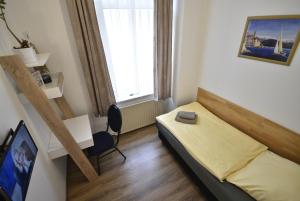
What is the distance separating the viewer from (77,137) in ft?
5.84

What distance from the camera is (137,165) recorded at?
86.9 inches

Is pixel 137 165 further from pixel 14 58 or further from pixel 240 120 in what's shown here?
pixel 14 58

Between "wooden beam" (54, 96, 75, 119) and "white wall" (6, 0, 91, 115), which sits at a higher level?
"white wall" (6, 0, 91, 115)

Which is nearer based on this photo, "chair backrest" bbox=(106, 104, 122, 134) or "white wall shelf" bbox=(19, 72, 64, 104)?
"white wall shelf" bbox=(19, 72, 64, 104)

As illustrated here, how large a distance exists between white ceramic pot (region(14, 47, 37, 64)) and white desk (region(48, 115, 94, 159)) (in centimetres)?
91

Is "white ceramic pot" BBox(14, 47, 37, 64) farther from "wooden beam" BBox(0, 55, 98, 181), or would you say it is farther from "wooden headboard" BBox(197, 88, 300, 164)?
"wooden headboard" BBox(197, 88, 300, 164)

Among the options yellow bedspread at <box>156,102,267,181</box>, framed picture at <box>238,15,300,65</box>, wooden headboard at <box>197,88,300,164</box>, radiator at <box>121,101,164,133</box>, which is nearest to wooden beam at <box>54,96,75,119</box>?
radiator at <box>121,101,164,133</box>

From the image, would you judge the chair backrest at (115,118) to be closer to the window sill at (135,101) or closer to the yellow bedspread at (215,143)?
the window sill at (135,101)

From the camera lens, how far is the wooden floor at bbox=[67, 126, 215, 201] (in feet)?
5.99

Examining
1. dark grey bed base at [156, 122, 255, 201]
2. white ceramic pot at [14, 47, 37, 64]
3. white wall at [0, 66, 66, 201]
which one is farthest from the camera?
dark grey bed base at [156, 122, 255, 201]

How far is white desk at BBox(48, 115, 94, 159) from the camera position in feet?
5.39

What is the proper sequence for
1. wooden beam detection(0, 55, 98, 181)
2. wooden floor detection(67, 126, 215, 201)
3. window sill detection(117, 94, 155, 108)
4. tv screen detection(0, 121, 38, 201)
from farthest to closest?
1. window sill detection(117, 94, 155, 108)
2. wooden floor detection(67, 126, 215, 201)
3. wooden beam detection(0, 55, 98, 181)
4. tv screen detection(0, 121, 38, 201)

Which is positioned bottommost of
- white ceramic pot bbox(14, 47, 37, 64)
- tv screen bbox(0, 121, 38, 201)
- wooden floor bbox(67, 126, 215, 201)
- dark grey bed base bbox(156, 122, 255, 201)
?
wooden floor bbox(67, 126, 215, 201)

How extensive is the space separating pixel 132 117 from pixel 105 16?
5.33ft
